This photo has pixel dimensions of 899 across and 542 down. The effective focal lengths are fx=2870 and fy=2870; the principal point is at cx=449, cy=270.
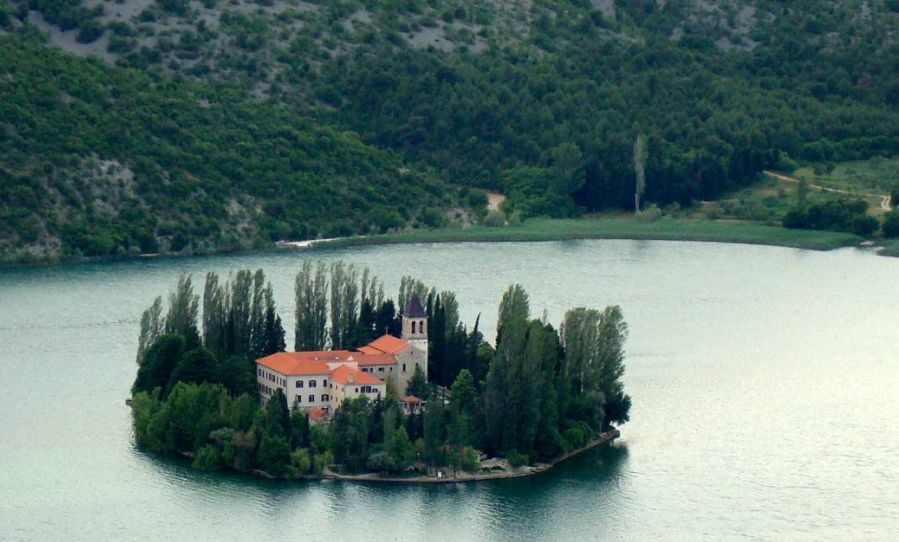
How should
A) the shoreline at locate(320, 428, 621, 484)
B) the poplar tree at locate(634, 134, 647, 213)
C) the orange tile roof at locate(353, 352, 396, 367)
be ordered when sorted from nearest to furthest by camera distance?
the shoreline at locate(320, 428, 621, 484) → the orange tile roof at locate(353, 352, 396, 367) → the poplar tree at locate(634, 134, 647, 213)

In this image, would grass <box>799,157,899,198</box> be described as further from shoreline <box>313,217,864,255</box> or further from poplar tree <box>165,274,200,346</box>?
poplar tree <box>165,274,200,346</box>

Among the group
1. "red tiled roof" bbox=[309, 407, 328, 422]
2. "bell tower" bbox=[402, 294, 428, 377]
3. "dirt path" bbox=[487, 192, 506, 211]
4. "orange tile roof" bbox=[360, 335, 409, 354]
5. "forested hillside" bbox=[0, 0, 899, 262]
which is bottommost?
"red tiled roof" bbox=[309, 407, 328, 422]

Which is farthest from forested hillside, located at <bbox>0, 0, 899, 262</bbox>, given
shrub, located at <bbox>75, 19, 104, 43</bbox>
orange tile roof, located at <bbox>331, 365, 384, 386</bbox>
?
orange tile roof, located at <bbox>331, 365, 384, 386</bbox>

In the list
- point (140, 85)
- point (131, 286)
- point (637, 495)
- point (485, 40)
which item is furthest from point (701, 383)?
point (485, 40)

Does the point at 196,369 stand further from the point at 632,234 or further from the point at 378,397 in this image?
the point at 632,234

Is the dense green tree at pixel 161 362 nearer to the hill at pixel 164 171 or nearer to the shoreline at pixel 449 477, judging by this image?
the shoreline at pixel 449 477

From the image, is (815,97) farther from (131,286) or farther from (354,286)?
(354,286)
